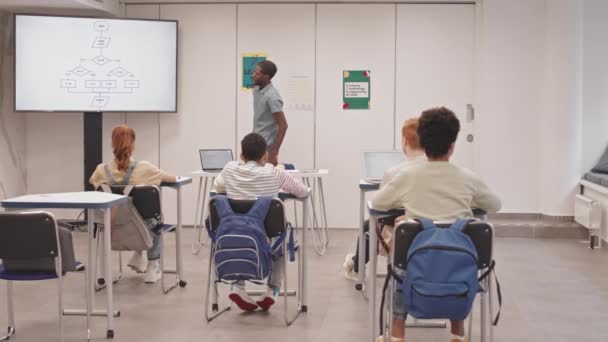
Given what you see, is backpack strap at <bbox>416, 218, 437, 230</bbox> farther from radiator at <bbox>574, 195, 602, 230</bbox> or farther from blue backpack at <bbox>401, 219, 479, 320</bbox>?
radiator at <bbox>574, 195, 602, 230</bbox>

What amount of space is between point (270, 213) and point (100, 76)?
13.4ft

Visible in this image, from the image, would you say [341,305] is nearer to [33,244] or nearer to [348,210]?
[33,244]

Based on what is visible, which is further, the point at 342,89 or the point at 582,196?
the point at 342,89

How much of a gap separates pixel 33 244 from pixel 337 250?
3601mm

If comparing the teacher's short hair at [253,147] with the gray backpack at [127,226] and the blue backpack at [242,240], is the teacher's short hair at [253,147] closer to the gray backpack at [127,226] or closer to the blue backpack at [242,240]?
the blue backpack at [242,240]

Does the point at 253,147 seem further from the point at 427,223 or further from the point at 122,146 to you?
the point at 427,223

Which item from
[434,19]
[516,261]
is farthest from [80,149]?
[516,261]

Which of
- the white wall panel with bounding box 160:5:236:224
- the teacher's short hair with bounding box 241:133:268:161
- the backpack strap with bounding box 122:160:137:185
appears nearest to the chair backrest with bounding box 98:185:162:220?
the backpack strap with bounding box 122:160:137:185

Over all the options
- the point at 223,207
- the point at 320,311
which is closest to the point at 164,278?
the point at 320,311

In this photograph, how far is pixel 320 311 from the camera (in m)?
4.69

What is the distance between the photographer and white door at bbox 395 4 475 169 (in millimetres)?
7969

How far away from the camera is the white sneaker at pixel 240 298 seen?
440 cm

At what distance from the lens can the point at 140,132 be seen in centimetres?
824

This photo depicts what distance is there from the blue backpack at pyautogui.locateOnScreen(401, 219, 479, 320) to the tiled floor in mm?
1076
